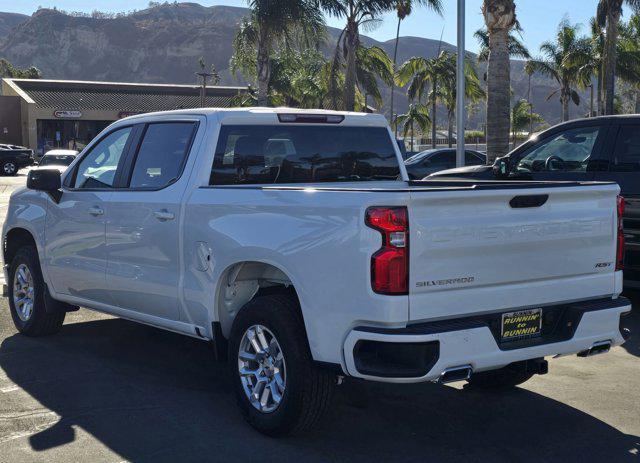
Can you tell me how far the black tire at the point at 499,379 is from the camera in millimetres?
5750

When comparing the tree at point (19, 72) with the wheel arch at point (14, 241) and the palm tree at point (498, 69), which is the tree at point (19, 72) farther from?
the wheel arch at point (14, 241)

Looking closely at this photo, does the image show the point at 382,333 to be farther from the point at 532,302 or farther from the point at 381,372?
the point at 532,302

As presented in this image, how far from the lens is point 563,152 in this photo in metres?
9.04

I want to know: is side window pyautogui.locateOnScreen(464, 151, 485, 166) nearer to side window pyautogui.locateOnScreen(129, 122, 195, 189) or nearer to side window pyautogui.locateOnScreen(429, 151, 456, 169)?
side window pyautogui.locateOnScreen(429, 151, 456, 169)

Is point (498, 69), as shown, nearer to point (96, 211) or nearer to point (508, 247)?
point (96, 211)

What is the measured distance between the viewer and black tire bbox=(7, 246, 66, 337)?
7320 mm

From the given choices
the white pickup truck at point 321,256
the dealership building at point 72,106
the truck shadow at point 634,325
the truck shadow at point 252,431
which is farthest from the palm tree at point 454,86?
the truck shadow at point 252,431

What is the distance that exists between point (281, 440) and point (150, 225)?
183 centimetres

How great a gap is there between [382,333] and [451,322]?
15.9 inches

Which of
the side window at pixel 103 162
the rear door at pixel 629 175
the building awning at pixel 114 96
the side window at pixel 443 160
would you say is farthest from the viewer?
the building awning at pixel 114 96

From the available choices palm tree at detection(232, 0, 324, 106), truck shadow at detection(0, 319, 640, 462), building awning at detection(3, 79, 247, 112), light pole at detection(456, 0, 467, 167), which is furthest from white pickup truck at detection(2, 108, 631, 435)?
building awning at detection(3, 79, 247, 112)

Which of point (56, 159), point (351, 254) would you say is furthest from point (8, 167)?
point (351, 254)

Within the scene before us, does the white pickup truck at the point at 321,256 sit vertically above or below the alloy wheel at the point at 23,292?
above

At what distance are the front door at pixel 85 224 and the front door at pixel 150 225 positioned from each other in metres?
0.17
